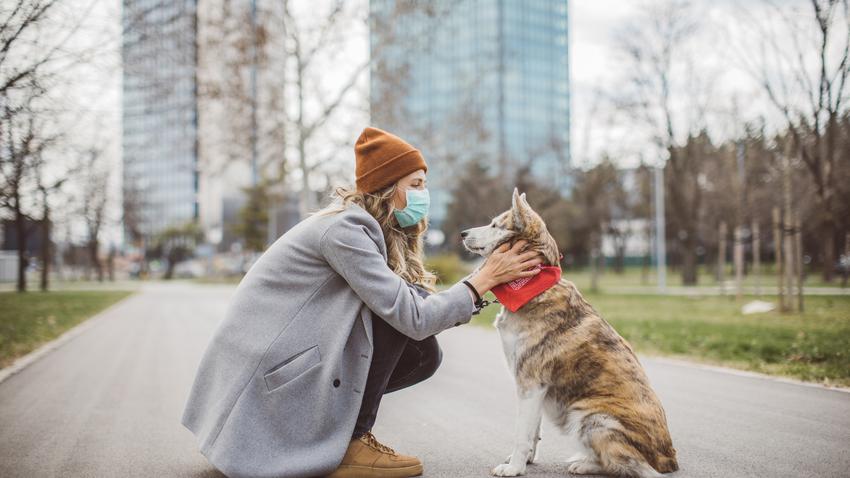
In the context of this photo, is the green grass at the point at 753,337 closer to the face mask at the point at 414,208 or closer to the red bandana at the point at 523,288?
the red bandana at the point at 523,288

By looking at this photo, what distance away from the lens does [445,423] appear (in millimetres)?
4992

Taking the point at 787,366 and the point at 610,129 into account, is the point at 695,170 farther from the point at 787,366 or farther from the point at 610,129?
the point at 787,366

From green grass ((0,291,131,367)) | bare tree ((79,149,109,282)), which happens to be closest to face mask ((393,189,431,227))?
green grass ((0,291,131,367))

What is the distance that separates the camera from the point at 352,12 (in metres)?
22.2

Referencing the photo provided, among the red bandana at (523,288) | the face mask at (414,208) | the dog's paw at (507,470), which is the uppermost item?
the face mask at (414,208)

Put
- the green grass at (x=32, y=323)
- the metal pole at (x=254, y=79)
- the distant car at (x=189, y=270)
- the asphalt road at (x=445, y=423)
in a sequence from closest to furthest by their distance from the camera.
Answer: the asphalt road at (x=445, y=423), the green grass at (x=32, y=323), the metal pole at (x=254, y=79), the distant car at (x=189, y=270)

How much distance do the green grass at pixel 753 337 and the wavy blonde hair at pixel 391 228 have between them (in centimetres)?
501

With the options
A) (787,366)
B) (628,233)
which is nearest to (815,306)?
(787,366)

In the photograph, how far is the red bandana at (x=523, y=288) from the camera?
3.52 metres

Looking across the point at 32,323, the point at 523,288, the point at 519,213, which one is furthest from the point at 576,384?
the point at 32,323

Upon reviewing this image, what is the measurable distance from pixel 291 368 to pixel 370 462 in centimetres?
70

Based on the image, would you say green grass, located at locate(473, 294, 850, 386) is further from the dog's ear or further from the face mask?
the face mask

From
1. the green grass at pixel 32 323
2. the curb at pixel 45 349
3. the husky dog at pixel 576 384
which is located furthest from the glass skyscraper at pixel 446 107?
the husky dog at pixel 576 384

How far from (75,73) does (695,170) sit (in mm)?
26801
